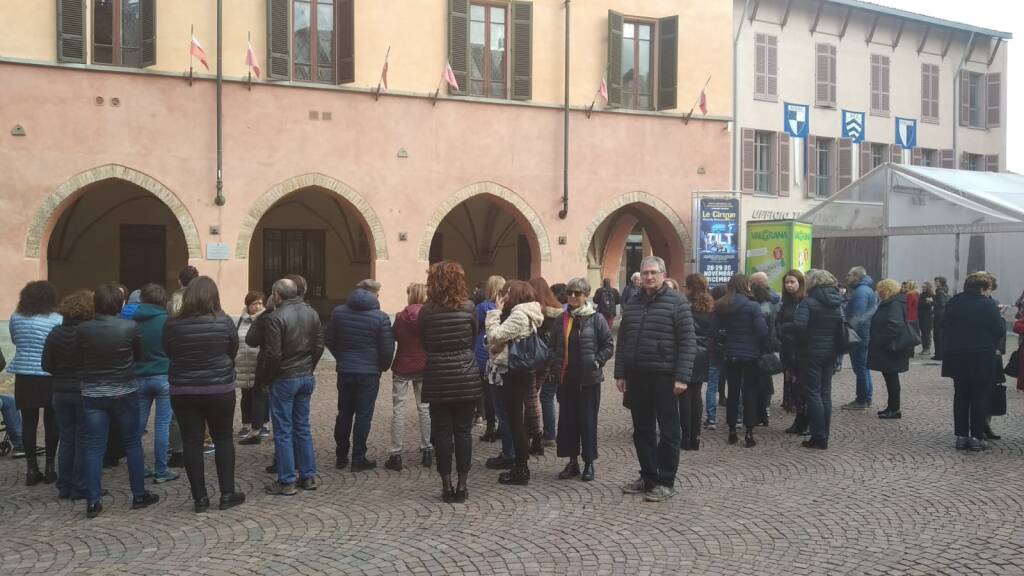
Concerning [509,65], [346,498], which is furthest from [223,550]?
[509,65]

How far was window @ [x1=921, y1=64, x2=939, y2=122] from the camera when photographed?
95.9ft

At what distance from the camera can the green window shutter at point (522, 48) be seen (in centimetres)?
1819

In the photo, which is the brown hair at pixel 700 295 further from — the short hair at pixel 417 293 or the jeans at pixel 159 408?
the jeans at pixel 159 408

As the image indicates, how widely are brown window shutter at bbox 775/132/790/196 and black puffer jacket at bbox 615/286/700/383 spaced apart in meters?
21.0

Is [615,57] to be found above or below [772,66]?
below

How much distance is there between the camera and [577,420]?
7.20 metres

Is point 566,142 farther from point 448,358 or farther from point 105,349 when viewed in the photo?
point 105,349

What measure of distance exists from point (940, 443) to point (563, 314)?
13.4ft

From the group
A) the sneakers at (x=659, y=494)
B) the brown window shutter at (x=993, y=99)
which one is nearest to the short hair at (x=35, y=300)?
the sneakers at (x=659, y=494)

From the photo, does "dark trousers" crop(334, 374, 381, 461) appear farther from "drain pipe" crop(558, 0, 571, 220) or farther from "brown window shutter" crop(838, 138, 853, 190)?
"brown window shutter" crop(838, 138, 853, 190)

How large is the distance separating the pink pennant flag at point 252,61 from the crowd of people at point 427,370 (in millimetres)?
8554

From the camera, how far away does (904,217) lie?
19.0 metres

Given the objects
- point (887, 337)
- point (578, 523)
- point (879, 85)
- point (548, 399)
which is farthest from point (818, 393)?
point (879, 85)

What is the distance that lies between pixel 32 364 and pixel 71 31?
10080 millimetres
